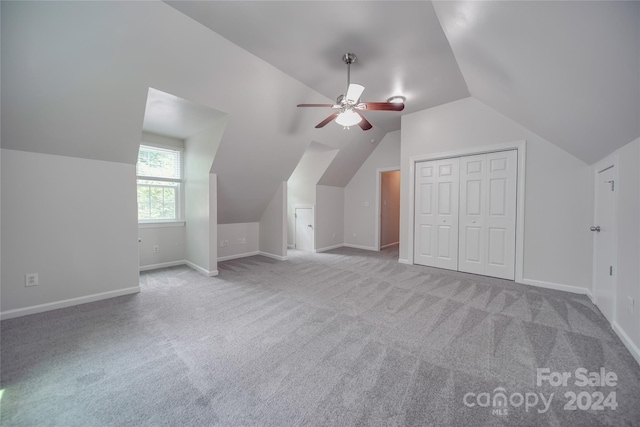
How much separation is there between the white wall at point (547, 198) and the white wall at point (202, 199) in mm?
4011

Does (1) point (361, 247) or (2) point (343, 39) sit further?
(1) point (361, 247)

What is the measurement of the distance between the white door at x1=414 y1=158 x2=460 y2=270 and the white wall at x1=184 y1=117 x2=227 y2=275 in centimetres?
366

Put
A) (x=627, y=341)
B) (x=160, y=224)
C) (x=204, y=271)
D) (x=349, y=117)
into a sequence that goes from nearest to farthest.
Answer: (x=627, y=341), (x=349, y=117), (x=204, y=271), (x=160, y=224)

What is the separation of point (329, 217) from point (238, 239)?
2.37 metres

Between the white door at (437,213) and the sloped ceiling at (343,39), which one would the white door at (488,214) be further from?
the sloped ceiling at (343,39)

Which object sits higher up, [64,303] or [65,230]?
[65,230]

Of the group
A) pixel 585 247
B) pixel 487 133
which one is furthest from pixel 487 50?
pixel 585 247

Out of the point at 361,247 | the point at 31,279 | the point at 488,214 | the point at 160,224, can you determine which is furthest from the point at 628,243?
the point at 160,224

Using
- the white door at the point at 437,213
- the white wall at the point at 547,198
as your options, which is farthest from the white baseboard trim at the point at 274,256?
the white wall at the point at 547,198

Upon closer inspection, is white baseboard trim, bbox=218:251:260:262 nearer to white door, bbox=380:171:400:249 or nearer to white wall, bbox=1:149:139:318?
white wall, bbox=1:149:139:318

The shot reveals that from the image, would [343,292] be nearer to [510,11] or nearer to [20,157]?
[510,11]

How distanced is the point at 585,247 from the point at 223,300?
4.71 meters

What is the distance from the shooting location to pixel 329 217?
6195 millimetres

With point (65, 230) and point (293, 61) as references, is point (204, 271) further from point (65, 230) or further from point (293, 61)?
point (293, 61)
